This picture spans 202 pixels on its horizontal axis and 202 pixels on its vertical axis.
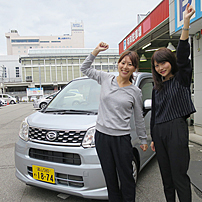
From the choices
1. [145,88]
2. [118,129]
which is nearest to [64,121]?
[118,129]

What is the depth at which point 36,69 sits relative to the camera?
182 feet

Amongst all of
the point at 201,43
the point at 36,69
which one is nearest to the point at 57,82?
the point at 36,69

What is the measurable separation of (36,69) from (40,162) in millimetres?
57227

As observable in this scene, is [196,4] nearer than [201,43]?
Yes

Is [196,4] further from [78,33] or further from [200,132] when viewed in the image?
[78,33]

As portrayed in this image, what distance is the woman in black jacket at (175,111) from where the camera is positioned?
167 centimetres

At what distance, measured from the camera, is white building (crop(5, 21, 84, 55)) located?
314 feet

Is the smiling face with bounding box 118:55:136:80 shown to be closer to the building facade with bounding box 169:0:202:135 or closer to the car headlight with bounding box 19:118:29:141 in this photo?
the car headlight with bounding box 19:118:29:141

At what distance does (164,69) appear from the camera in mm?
1788

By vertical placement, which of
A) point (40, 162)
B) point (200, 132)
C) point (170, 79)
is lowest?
point (200, 132)

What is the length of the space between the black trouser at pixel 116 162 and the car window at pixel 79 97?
0.89 meters

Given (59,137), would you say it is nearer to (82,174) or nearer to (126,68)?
(82,174)

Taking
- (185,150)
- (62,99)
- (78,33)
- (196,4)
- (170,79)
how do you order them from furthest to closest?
(78,33)
(196,4)
(62,99)
(170,79)
(185,150)

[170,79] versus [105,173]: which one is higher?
[170,79]
